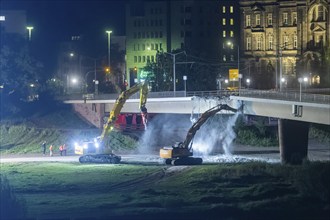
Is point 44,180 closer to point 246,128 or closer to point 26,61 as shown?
point 246,128

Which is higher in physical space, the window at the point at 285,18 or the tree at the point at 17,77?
the window at the point at 285,18

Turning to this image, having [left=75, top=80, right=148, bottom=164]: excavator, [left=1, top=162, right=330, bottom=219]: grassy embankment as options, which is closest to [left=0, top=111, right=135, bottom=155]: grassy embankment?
[left=75, top=80, right=148, bottom=164]: excavator

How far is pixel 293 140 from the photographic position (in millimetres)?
76625

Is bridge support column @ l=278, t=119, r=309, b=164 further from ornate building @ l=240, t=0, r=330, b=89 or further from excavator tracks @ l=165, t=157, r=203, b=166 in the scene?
ornate building @ l=240, t=0, r=330, b=89

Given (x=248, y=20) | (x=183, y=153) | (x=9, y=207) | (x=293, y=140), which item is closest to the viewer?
(x=9, y=207)

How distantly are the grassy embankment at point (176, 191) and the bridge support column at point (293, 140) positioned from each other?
5.92m

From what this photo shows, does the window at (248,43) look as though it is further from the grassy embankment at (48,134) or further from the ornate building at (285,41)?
the grassy embankment at (48,134)

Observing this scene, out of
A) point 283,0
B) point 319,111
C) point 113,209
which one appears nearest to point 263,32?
point 283,0

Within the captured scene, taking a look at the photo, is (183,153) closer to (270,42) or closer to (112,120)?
(112,120)

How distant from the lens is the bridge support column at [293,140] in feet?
250

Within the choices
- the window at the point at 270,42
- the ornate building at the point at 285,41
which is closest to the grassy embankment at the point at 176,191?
the ornate building at the point at 285,41

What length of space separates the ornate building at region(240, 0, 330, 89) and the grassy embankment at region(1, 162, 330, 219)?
6119cm

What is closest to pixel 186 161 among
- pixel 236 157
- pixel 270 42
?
pixel 236 157

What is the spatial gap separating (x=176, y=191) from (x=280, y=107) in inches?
681
